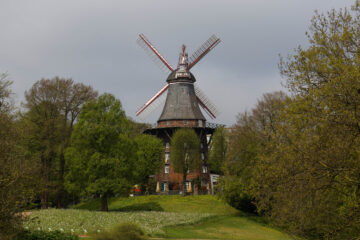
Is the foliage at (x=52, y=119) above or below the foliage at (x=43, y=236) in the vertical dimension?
above

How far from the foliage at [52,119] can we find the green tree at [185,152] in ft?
44.0

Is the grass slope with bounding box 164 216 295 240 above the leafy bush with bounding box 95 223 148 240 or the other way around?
the other way around

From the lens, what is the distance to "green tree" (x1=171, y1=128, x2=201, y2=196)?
47.3 metres

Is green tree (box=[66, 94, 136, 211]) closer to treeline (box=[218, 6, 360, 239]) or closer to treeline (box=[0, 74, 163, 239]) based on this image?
treeline (box=[0, 74, 163, 239])

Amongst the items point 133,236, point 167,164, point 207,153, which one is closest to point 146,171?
point 167,164

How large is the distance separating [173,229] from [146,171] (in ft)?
81.9

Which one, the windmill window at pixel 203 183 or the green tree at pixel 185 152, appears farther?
the windmill window at pixel 203 183

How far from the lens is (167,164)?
5122 cm

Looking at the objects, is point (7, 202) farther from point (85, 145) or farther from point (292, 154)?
point (85, 145)

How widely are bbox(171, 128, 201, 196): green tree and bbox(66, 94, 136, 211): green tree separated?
512 inches

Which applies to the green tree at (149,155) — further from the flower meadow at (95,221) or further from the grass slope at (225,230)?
the grass slope at (225,230)

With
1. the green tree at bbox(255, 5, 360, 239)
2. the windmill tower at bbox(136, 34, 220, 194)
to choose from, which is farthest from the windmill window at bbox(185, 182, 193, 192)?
the green tree at bbox(255, 5, 360, 239)

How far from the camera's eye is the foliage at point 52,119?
121 ft

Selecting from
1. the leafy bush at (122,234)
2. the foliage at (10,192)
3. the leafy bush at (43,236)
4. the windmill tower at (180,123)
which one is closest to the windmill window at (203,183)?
the windmill tower at (180,123)
